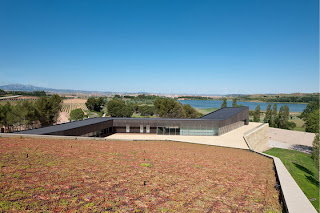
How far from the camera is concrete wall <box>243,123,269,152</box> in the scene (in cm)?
2924

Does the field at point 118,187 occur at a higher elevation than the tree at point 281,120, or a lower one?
higher

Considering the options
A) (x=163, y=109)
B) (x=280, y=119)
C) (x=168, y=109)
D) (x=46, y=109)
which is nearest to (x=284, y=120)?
(x=280, y=119)

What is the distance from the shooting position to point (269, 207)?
574 centimetres

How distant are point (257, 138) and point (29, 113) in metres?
45.5

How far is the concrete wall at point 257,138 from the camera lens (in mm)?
29237

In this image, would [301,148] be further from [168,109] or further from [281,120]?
[168,109]

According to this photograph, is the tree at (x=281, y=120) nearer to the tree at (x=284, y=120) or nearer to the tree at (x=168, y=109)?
the tree at (x=284, y=120)

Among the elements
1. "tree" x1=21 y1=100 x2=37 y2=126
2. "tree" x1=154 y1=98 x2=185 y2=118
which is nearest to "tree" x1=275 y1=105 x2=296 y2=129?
"tree" x1=154 y1=98 x2=185 y2=118

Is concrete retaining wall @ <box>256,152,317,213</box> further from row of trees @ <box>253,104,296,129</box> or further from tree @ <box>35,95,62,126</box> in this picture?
row of trees @ <box>253,104,296,129</box>

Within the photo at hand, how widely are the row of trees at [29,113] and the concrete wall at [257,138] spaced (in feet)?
133

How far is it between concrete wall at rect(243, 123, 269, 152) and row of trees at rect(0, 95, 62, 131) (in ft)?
133

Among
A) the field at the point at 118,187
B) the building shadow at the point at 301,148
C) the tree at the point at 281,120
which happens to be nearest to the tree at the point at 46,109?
the field at the point at 118,187

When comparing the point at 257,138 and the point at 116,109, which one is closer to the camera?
the point at 257,138

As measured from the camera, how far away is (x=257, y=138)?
3291cm
